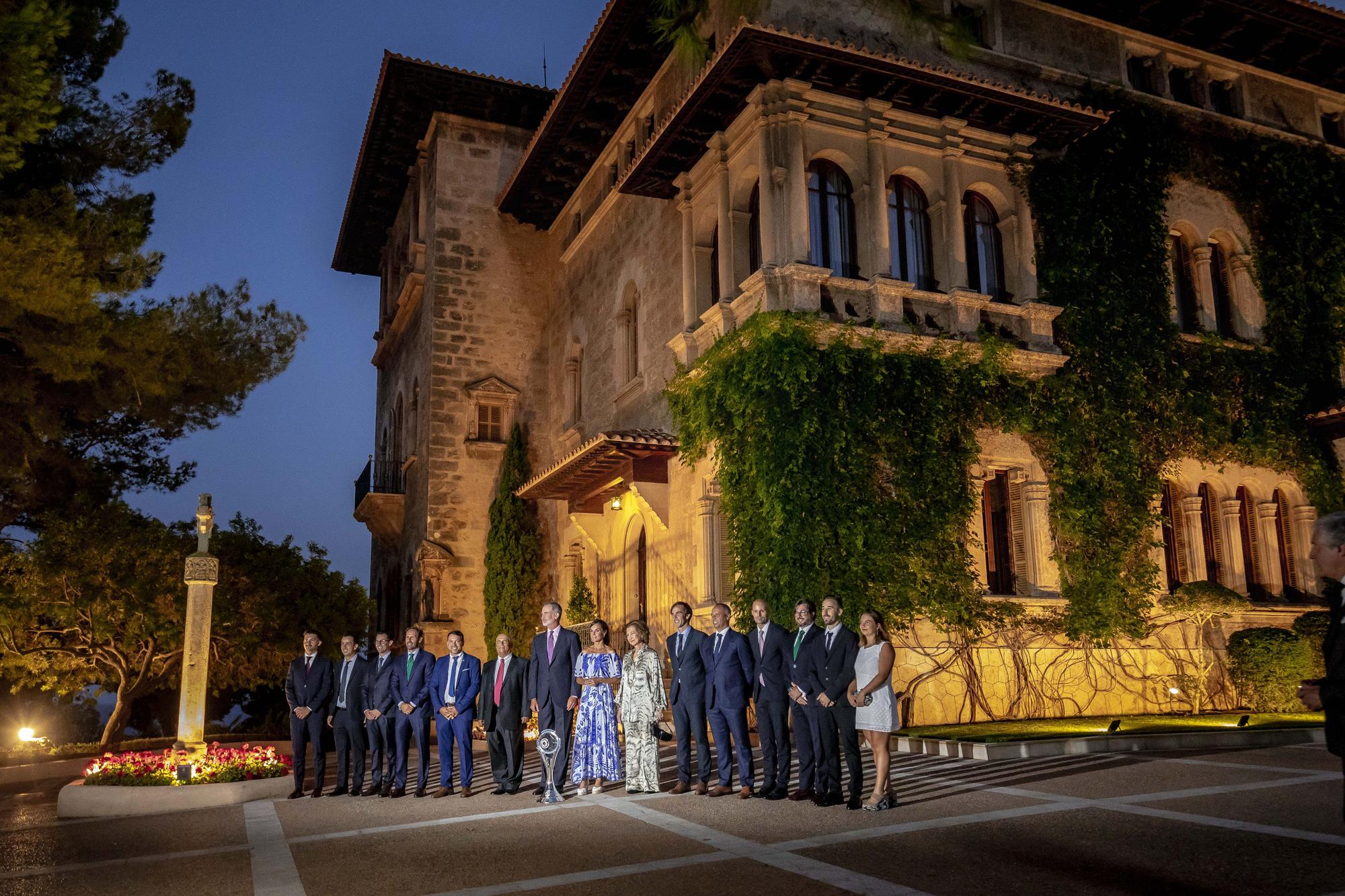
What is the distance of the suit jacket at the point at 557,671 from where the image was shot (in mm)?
10469

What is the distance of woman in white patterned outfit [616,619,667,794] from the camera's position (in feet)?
33.0

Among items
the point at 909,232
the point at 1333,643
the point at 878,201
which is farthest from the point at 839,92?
the point at 1333,643

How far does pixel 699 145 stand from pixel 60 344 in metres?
10.1

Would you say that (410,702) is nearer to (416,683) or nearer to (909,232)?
(416,683)

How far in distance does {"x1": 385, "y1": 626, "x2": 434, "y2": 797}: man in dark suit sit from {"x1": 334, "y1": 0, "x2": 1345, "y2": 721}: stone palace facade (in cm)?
557

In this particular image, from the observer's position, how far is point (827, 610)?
8859mm

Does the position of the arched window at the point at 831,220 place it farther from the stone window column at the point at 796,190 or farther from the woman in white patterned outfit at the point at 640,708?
the woman in white patterned outfit at the point at 640,708

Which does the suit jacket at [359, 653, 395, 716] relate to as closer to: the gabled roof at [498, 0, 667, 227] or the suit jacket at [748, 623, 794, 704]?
the suit jacket at [748, 623, 794, 704]

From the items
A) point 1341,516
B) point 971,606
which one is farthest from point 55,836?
point 971,606

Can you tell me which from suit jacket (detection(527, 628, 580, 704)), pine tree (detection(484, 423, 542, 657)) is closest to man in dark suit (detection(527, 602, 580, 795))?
suit jacket (detection(527, 628, 580, 704))

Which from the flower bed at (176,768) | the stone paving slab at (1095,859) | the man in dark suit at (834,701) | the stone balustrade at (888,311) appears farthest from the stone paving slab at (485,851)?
the stone balustrade at (888,311)

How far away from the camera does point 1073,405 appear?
16312 millimetres

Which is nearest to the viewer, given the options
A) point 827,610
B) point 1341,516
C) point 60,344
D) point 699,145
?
point 1341,516

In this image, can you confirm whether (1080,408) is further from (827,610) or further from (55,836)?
(55,836)
